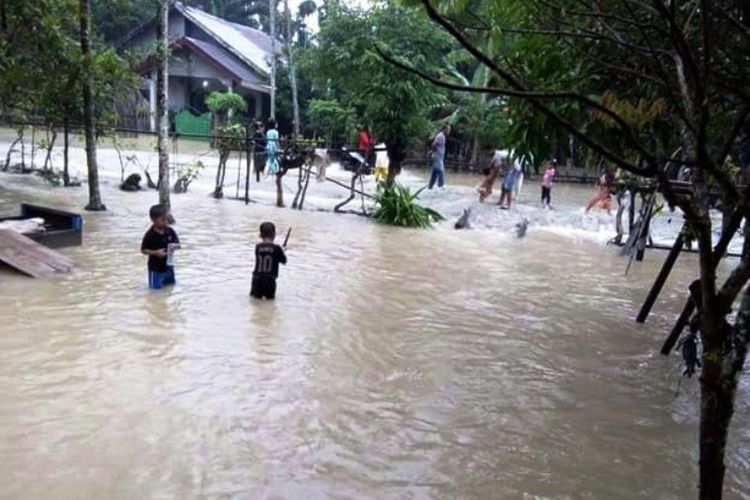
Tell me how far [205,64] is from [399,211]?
20711 millimetres

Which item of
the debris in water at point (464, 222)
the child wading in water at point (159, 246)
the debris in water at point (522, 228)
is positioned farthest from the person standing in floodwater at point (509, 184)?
the child wading in water at point (159, 246)

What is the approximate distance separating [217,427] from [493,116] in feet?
77.2

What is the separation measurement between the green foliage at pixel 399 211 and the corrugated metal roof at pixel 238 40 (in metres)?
18.8

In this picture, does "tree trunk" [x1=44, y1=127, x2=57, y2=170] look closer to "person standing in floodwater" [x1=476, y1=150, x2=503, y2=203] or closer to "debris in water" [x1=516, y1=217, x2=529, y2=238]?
"person standing in floodwater" [x1=476, y1=150, x2=503, y2=203]

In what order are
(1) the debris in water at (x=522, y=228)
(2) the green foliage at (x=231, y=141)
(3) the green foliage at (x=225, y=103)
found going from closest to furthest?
(1) the debris in water at (x=522, y=228), (2) the green foliage at (x=231, y=141), (3) the green foliage at (x=225, y=103)

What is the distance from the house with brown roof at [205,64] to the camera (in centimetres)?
3209

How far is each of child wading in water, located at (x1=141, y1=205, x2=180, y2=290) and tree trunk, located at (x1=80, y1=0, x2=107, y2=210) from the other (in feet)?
19.3

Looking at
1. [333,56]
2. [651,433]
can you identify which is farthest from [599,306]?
[333,56]

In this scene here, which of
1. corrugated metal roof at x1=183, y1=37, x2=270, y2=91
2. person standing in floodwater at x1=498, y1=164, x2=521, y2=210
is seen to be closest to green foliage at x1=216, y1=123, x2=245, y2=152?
person standing in floodwater at x1=498, y1=164, x2=521, y2=210

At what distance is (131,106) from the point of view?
3334 centimetres

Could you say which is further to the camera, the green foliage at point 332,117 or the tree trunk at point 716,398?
the green foliage at point 332,117

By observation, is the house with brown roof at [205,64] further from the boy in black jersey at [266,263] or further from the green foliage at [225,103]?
the boy in black jersey at [266,263]

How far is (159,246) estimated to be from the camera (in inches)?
320

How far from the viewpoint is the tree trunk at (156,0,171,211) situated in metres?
12.3
